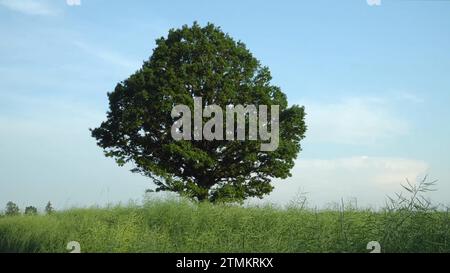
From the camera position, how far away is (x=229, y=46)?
3030 centimetres

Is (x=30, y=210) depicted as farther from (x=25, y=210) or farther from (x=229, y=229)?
(x=229, y=229)

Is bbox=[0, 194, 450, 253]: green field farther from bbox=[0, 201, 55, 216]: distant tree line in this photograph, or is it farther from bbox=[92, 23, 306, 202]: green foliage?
bbox=[92, 23, 306, 202]: green foliage

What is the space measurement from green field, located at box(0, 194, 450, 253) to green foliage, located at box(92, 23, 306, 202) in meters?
9.47

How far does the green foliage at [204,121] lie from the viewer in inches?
1106

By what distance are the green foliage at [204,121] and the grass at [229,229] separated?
31.5ft

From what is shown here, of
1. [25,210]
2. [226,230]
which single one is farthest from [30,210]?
[226,230]

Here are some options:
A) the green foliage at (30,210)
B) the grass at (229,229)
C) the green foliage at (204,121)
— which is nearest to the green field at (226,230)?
the grass at (229,229)

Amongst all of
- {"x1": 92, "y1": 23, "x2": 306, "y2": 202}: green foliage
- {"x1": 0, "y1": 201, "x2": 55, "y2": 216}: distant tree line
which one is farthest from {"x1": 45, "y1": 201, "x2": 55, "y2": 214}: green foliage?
{"x1": 92, "y1": 23, "x2": 306, "y2": 202}: green foliage

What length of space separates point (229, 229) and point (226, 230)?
0.32 feet

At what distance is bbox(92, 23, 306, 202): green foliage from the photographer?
Result: 28.1 metres

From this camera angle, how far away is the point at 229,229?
1452cm

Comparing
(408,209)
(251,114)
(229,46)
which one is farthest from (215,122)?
(408,209)
